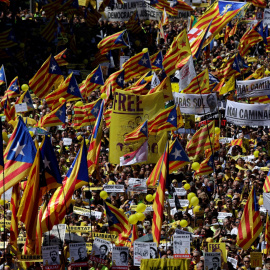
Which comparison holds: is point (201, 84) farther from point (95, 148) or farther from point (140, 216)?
point (140, 216)

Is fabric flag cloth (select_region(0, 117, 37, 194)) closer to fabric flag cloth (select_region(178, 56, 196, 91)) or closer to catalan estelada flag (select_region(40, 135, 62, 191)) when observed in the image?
catalan estelada flag (select_region(40, 135, 62, 191))

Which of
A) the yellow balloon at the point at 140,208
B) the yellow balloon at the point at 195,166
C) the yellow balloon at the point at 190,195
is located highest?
the yellow balloon at the point at 195,166

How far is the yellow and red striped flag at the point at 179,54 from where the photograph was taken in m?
21.0

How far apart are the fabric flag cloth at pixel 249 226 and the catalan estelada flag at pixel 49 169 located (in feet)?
10.6

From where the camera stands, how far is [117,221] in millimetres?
15211

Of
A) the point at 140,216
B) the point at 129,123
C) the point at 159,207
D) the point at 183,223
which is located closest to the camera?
the point at 159,207

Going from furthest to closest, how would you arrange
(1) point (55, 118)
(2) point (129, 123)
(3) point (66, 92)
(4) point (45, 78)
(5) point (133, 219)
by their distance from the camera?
(4) point (45, 78), (3) point (66, 92), (1) point (55, 118), (2) point (129, 123), (5) point (133, 219)

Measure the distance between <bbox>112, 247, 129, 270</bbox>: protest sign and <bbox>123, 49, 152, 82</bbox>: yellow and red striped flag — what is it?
42.3 ft

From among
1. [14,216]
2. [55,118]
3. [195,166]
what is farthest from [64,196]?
[55,118]

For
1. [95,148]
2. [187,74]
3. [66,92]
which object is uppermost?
[187,74]

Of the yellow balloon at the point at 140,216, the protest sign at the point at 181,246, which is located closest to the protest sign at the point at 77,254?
the protest sign at the point at 181,246

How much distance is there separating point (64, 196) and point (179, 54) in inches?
296

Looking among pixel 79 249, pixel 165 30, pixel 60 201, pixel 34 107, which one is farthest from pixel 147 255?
pixel 165 30

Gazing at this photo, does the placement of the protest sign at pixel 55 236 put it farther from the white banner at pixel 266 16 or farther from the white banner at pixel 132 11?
the white banner at pixel 132 11
